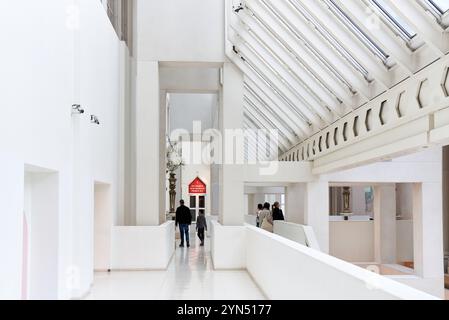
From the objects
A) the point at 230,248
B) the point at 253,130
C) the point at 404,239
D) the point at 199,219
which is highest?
the point at 253,130

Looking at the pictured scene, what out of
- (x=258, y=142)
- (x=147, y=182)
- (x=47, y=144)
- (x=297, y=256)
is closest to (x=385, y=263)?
(x=258, y=142)

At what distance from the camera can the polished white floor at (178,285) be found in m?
8.53

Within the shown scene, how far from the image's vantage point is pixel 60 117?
727 cm

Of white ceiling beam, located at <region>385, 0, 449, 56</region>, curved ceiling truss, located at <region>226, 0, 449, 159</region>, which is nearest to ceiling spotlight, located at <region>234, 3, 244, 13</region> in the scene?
curved ceiling truss, located at <region>226, 0, 449, 159</region>

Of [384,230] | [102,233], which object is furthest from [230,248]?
[384,230]

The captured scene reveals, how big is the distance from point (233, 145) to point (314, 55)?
2807 mm

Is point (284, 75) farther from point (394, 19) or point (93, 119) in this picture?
point (93, 119)

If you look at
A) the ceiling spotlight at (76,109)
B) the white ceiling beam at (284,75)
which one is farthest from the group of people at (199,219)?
the ceiling spotlight at (76,109)

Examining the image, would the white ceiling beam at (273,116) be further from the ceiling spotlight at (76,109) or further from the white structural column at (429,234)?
the ceiling spotlight at (76,109)

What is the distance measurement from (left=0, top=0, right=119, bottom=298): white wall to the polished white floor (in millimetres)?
562

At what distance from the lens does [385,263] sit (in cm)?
1802

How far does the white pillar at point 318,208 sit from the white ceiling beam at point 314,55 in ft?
16.7

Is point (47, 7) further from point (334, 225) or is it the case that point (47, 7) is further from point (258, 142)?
point (258, 142)

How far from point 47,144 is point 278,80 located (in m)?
7.79
